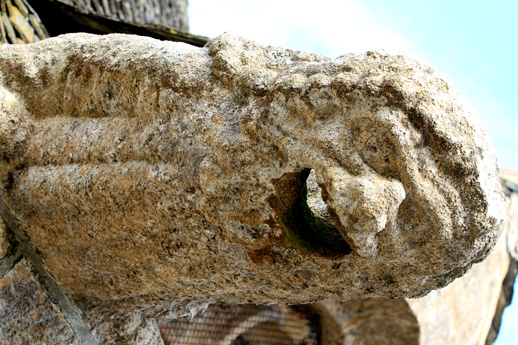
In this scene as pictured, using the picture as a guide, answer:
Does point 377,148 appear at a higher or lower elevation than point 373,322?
higher

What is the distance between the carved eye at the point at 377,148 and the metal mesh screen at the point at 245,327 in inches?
40.0

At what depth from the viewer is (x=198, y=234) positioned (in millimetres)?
834

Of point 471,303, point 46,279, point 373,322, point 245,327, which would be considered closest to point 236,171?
point 46,279

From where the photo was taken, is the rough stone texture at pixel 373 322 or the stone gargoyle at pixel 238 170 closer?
the stone gargoyle at pixel 238 170

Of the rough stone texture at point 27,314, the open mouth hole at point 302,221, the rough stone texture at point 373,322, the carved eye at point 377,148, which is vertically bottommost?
the rough stone texture at point 373,322

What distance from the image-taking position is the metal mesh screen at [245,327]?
5.17 ft

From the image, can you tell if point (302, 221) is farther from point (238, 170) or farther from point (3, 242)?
point (3, 242)

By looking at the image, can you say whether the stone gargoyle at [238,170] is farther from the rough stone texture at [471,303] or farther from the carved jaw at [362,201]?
the rough stone texture at [471,303]

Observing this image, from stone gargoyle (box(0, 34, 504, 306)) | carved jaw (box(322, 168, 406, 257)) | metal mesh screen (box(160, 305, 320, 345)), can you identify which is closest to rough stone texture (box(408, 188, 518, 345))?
metal mesh screen (box(160, 305, 320, 345))

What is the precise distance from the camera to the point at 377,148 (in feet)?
2.27

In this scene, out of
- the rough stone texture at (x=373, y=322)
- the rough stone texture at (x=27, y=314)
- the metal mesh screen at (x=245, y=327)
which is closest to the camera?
the rough stone texture at (x=27, y=314)

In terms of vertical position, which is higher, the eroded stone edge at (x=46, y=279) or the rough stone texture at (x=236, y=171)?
the rough stone texture at (x=236, y=171)

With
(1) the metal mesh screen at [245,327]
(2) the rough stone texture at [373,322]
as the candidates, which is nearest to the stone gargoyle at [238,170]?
(1) the metal mesh screen at [245,327]

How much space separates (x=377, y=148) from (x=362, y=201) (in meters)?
0.08
